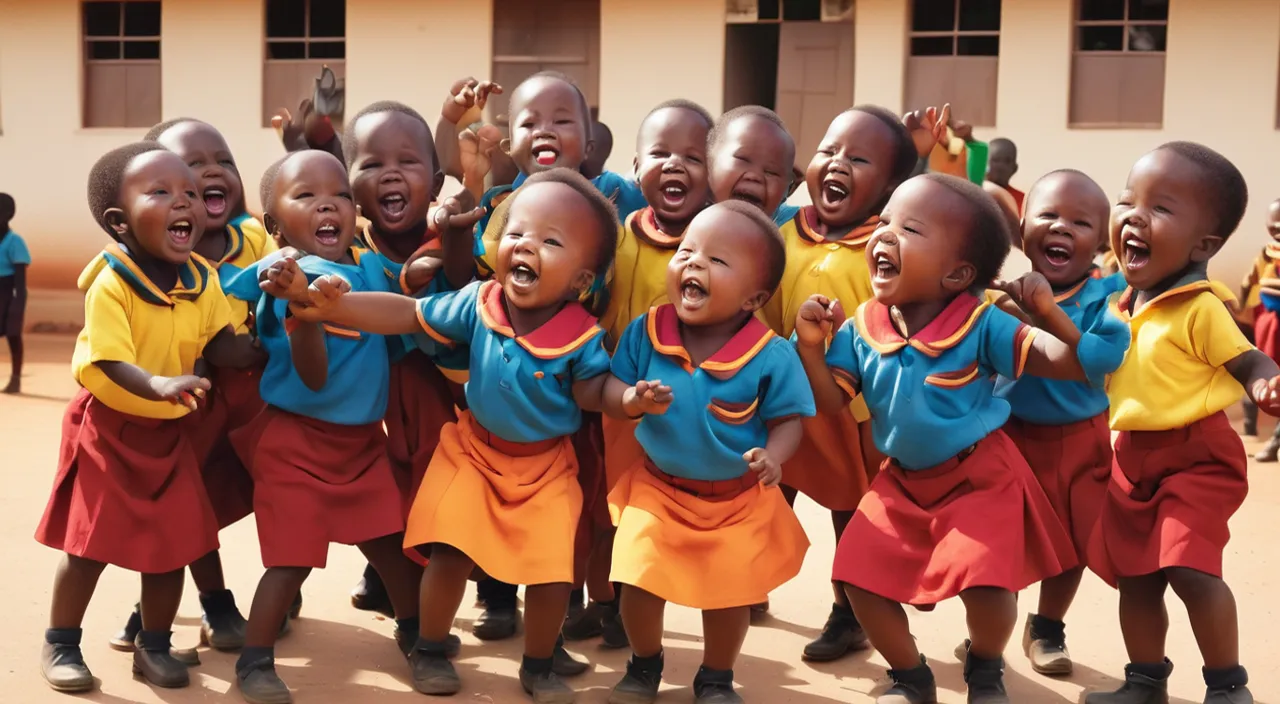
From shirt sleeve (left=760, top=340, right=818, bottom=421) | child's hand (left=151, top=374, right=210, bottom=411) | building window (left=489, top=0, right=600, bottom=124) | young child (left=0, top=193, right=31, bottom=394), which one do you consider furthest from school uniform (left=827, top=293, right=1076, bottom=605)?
building window (left=489, top=0, right=600, bottom=124)

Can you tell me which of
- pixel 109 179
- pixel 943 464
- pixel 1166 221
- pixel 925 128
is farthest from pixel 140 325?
pixel 1166 221

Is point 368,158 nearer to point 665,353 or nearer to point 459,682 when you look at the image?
point 665,353

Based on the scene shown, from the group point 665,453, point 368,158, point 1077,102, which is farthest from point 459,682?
point 1077,102

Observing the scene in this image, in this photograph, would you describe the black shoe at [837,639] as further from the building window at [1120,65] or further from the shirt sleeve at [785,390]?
the building window at [1120,65]

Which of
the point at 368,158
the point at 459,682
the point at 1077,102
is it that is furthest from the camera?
the point at 1077,102

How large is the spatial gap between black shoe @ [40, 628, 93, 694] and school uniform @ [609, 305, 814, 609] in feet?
4.92

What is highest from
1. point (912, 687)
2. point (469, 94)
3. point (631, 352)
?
point (469, 94)

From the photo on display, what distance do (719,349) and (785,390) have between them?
0.68 ft

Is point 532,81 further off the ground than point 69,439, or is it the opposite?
point 532,81

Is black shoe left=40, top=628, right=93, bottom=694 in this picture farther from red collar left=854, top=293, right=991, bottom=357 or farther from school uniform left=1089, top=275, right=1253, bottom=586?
school uniform left=1089, top=275, right=1253, bottom=586

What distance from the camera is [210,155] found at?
15.3 ft

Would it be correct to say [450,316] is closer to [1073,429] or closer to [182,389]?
[182,389]

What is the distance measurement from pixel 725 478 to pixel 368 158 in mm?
1496

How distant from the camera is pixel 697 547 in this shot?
391 centimetres
